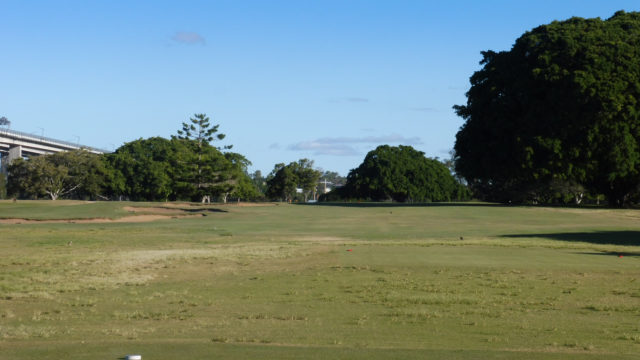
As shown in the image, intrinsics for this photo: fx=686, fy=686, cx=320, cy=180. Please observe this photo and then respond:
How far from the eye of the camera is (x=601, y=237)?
30.7 m

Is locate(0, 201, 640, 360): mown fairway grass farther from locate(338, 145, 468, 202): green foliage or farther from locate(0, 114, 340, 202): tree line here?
locate(338, 145, 468, 202): green foliage

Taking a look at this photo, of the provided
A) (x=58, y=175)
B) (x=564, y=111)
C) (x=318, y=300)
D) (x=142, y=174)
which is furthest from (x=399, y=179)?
(x=318, y=300)

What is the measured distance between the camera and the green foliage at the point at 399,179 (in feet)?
321

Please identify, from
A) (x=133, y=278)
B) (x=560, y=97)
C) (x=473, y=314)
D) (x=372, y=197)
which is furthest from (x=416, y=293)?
(x=372, y=197)

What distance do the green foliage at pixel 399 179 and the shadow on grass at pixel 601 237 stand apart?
6379cm

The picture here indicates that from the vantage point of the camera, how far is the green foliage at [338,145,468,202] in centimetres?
9781

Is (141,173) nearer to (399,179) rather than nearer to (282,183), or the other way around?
(282,183)

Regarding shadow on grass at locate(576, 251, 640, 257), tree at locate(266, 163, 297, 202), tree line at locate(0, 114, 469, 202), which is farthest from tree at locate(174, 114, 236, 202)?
shadow on grass at locate(576, 251, 640, 257)

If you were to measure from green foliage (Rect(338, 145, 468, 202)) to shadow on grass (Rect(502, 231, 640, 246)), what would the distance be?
63.8 metres

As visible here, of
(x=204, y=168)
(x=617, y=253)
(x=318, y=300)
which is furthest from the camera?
(x=204, y=168)

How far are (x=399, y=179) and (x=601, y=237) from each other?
67.0 metres

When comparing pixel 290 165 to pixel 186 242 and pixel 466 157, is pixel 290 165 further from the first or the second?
pixel 186 242

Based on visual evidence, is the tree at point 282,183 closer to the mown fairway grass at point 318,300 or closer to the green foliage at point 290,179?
the green foliage at point 290,179

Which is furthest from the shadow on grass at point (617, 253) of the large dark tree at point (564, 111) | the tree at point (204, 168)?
the tree at point (204, 168)
